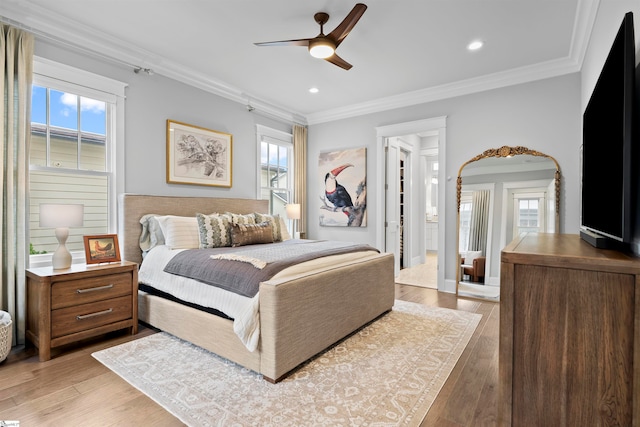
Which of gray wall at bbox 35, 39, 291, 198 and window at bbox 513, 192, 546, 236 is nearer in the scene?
gray wall at bbox 35, 39, 291, 198

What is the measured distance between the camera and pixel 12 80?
255 centimetres

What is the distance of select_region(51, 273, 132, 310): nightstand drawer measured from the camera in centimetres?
243

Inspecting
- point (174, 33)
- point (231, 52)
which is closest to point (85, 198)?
point (174, 33)

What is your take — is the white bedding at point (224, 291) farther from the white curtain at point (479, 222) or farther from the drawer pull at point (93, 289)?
the white curtain at point (479, 222)

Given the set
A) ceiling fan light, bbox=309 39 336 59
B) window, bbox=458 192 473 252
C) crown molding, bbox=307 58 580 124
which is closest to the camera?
ceiling fan light, bbox=309 39 336 59

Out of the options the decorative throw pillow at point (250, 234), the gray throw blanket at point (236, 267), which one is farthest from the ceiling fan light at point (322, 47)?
the decorative throw pillow at point (250, 234)

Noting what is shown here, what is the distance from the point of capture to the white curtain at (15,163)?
8.32ft

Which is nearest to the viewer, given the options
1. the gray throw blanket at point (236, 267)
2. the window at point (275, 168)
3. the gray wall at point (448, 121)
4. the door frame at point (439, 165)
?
the gray throw blanket at point (236, 267)

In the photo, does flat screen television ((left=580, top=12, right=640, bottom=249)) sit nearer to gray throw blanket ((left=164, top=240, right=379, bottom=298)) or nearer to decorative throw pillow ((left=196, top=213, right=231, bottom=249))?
gray throw blanket ((left=164, top=240, right=379, bottom=298))

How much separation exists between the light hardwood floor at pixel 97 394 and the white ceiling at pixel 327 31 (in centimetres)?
270

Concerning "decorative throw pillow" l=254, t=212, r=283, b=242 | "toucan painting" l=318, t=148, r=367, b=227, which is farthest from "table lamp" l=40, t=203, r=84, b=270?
"toucan painting" l=318, t=148, r=367, b=227

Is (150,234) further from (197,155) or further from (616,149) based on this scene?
(616,149)

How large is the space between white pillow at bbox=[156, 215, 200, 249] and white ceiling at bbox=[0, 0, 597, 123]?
1735mm

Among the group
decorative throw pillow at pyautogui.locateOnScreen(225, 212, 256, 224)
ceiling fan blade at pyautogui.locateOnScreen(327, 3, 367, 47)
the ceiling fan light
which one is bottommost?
decorative throw pillow at pyautogui.locateOnScreen(225, 212, 256, 224)
